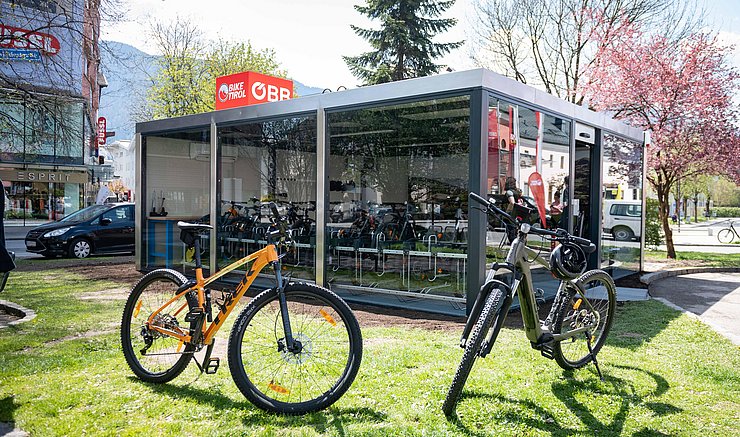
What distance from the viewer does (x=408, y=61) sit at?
2634cm

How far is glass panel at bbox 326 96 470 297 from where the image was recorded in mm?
8250

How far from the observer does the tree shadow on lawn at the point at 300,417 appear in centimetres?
334

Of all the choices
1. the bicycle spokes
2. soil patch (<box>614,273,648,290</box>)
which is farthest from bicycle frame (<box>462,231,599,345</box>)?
soil patch (<box>614,273,648,290</box>)

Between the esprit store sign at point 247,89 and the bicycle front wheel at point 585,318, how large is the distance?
26.4ft

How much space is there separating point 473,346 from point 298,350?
1.01 m

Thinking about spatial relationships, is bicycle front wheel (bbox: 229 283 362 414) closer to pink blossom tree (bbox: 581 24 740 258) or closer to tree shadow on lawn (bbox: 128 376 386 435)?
tree shadow on lawn (bbox: 128 376 386 435)

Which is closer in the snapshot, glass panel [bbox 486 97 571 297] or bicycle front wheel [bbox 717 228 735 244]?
glass panel [bbox 486 97 571 297]

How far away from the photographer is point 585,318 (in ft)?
14.7

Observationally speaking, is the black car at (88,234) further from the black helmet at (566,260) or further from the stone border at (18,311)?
the black helmet at (566,260)

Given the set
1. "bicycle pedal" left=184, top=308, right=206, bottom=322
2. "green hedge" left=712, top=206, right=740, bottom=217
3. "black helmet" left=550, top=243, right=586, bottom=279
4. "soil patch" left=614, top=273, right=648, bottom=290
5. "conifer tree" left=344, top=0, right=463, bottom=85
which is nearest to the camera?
"bicycle pedal" left=184, top=308, right=206, bottom=322

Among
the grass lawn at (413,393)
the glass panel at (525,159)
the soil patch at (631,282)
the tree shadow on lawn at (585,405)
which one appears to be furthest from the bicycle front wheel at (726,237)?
the tree shadow on lawn at (585,405)

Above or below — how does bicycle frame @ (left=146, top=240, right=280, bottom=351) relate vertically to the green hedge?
below

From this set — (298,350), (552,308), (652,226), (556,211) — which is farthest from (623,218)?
(298,350)

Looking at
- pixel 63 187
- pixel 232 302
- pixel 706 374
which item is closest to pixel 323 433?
pixel 232 302
